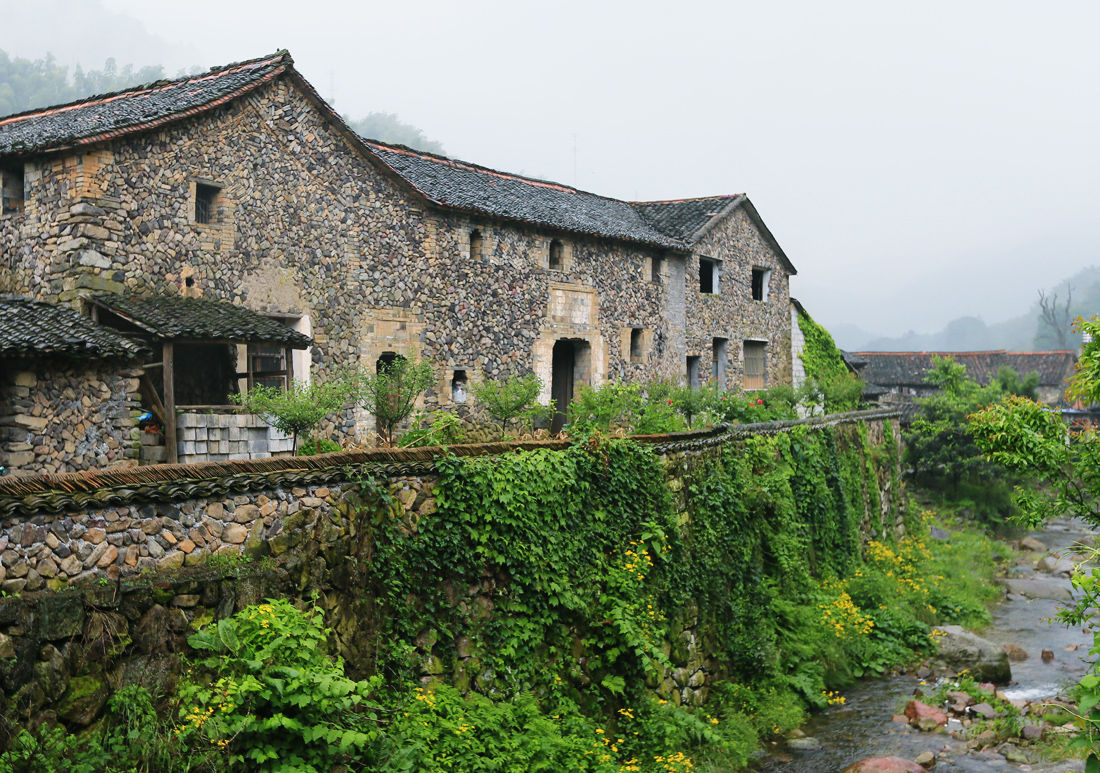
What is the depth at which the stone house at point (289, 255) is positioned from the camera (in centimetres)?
1325

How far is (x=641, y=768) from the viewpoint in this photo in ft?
31.1

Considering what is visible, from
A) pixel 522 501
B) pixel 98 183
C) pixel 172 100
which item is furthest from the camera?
pixel 172 100

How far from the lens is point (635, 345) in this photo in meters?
24.7

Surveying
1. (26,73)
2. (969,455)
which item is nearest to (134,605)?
(969,455)

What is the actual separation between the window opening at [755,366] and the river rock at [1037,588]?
8.97m

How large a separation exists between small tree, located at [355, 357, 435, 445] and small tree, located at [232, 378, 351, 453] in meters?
0.55

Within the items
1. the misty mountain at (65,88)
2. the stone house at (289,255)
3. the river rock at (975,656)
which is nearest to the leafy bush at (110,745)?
the stone house at (289,255)

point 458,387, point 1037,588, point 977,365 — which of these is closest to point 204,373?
point 458,387

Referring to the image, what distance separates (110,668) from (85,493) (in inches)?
45.5

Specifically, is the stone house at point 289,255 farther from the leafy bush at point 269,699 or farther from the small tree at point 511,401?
the leafy bush at point 269,699

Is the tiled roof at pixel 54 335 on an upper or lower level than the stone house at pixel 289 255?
lower

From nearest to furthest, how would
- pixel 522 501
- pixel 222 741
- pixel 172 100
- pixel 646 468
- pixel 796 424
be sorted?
pixel 222 741 → pixel 522 501 → pixel 646 468 → pixel 172 100 → pixel 796 424

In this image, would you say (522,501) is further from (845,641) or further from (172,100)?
(172,100)

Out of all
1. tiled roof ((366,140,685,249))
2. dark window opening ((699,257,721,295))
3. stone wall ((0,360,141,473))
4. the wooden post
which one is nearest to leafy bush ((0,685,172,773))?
stone wall ((0,360,141,473))
